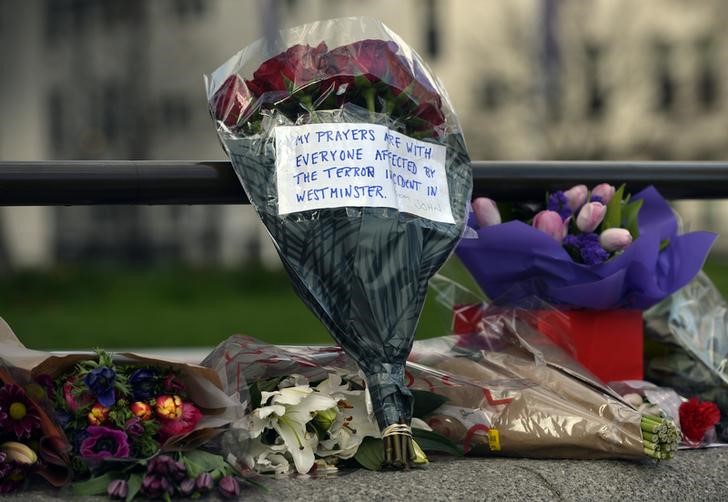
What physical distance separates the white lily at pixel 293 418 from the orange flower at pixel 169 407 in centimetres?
14

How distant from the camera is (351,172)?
249 cm

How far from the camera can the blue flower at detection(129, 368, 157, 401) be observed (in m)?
2.29

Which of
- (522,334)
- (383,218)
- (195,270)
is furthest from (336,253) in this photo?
(195,270)

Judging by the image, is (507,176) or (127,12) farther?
(127,12)

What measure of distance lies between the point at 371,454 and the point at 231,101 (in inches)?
31.1

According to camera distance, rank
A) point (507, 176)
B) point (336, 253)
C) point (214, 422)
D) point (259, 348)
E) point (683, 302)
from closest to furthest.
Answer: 1. point (214, 422)
2. point (336, 253)
3. point (259, 348)
4. point (507, 176)
5. point (683, 302)

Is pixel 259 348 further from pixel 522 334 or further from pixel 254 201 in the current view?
pixel 522 334

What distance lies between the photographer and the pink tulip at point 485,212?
302 cm

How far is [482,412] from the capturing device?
262 centimetres

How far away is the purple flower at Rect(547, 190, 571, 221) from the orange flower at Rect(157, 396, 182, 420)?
1166 mm

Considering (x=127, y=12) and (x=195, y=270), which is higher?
(x=127, y=12)

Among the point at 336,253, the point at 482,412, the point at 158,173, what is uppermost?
the point at 158,173

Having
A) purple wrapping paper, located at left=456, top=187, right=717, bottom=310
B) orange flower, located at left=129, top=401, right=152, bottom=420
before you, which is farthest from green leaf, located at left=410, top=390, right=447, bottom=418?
orange flower, located at left=129, top=401, right=152, bottom=420

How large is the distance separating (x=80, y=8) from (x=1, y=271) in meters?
6.86
